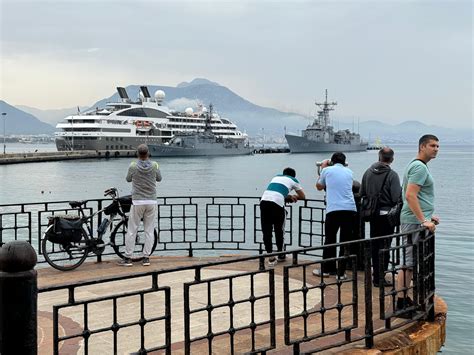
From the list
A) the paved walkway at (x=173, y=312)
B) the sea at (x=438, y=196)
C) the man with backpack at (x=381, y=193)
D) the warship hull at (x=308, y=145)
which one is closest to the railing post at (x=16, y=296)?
the paved walkway at (x=173, y=312)

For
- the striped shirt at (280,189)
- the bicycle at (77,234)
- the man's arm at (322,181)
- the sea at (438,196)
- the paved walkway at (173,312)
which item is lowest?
the sea at (438,196)

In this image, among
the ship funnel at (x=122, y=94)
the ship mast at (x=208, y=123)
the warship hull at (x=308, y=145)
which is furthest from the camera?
the warship hull at (x=308, y=145)

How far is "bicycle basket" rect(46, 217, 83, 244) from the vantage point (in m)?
8.27

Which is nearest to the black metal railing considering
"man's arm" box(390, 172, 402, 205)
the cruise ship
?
"man's arm" box(390, 172, 402, 205)

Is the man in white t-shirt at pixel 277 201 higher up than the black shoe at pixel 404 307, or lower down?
higher up

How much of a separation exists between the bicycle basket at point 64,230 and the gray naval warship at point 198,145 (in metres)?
104

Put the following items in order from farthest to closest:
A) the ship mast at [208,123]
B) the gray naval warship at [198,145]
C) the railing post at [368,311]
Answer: the ship mast at [208,123] → the gray naval warship at [198,145] → the railing post at [368,311]

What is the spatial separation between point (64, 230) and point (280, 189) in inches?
129

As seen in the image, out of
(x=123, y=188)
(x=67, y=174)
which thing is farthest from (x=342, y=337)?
(x=67, y=174)

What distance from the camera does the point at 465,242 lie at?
20.4 m

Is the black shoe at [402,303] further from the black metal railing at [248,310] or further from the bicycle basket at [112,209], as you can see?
the bicycle basket at [112,209]

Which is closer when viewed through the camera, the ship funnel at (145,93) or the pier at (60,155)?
the pier at (60,155)

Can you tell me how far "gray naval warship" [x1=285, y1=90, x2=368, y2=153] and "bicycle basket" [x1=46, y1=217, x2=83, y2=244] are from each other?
455ft

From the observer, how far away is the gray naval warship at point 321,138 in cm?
14562
